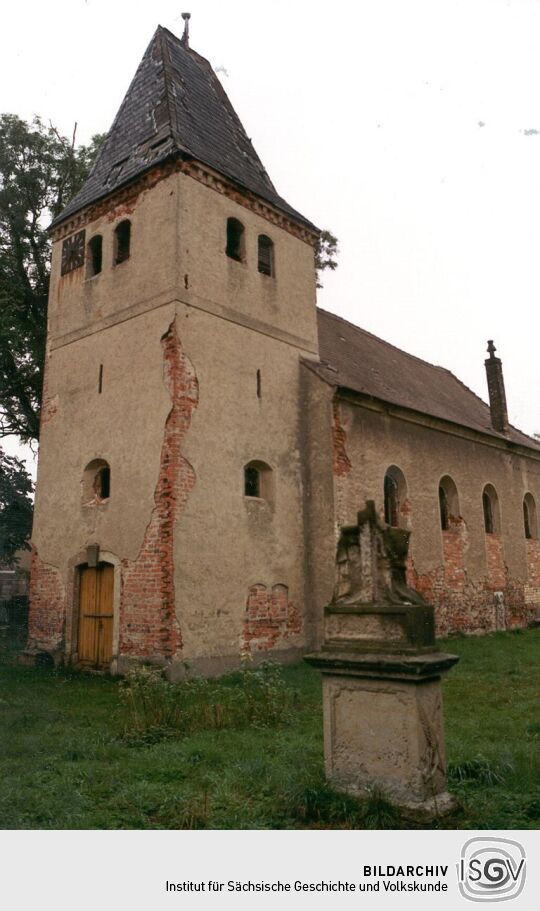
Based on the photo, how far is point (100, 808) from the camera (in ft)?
16.7

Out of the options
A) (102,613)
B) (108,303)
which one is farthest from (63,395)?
(102,613)

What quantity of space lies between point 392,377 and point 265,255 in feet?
21.1

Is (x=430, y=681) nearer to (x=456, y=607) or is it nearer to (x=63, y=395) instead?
(x=63, y=395)

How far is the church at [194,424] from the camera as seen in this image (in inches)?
468

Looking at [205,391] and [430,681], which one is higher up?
[205,391]

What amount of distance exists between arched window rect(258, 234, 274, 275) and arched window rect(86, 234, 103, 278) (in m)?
3.52

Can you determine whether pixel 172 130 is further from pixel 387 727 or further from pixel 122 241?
pixel 387 727

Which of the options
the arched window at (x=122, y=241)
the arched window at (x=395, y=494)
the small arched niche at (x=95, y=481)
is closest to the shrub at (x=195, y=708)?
the small arched niche at (x=95, y=481)

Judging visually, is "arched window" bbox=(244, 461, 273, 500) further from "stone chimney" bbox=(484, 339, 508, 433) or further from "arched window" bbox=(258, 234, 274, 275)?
"stone chimney" bbox=(484, 339, 508, 433)

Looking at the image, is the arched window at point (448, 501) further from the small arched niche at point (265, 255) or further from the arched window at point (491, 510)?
the small arched niche at point (265, 255)

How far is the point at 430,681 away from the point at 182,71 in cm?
1645

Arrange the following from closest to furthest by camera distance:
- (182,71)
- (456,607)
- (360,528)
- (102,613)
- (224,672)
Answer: (360,528)
(224,672)
(102,613)
(182,71)
(456,607)

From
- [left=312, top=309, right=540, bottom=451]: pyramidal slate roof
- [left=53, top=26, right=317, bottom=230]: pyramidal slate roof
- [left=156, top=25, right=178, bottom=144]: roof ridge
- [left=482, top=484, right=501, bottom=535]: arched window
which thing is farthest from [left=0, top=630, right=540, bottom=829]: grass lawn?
[left=482, top=484, right=501, bottom=535]: arched window

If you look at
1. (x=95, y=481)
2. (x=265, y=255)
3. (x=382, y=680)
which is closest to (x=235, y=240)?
(x=265, y=255)
